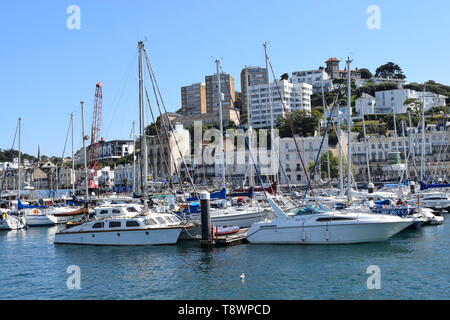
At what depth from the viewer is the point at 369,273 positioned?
Answer: 24.6m

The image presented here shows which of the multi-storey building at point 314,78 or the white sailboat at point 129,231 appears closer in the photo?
the white sailboat at point 129,231

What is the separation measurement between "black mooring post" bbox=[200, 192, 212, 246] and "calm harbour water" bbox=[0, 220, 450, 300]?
2.83 ft

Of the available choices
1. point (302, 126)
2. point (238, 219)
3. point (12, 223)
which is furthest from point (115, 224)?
point (302, 126)

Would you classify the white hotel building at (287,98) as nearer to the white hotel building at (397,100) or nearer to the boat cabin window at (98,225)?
the white hotel building at (397,100)

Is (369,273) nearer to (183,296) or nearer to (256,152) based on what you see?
(183,296)

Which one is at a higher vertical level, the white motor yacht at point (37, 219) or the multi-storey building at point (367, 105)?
the multi-storey building at point (367, 105)

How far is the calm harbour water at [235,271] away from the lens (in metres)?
22.2

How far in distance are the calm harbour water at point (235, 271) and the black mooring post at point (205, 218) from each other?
86cm

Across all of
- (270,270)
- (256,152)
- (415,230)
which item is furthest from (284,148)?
(270,270)

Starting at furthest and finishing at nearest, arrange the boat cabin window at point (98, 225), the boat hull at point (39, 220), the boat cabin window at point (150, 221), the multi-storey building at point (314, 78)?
the multi-storey building at point (314, 78)
the boat hull at point (39, 220)
the boat cabin window at point (98, 225)
the boat cabin window at point (150, 221)

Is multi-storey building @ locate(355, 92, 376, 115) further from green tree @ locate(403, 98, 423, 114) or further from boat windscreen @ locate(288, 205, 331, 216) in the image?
boat windscreen @ locate(288, 205, 331, 216)

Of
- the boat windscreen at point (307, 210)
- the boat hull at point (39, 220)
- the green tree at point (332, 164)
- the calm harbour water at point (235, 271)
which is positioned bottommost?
the calm harbour water at point (235, 271)

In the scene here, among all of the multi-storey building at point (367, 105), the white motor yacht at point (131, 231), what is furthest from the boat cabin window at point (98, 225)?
the multi-storey building at point (367, 105)

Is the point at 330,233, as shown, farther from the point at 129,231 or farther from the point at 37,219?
the point at 37,219
